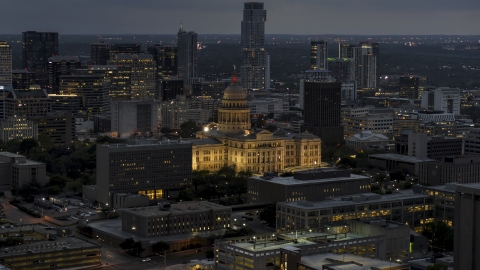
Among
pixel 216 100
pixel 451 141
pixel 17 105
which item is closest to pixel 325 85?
pixel 451 141

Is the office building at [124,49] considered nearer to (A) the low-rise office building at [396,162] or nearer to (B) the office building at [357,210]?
(A) the low-rise office building at [396,162]

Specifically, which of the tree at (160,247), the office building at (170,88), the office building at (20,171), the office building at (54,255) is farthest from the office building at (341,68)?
the office building at (54,255)

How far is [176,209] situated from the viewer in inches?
2498

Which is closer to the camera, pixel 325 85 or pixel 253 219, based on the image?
pixel 253 219

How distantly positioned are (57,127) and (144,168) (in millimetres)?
33669

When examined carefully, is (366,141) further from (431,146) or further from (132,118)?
(132,118)

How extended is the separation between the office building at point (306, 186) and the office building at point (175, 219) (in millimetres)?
6214

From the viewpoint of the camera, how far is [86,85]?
13800cm

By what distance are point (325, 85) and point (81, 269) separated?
61179 millimetres

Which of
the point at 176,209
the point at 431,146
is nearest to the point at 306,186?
the point at 176,209

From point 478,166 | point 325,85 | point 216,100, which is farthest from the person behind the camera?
point 216,100

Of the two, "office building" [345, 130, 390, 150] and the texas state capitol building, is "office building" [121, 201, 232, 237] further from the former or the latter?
"office building" [345, 130, 390, 150]

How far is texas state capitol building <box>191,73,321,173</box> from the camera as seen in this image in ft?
289

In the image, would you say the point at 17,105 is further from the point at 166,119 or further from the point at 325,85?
the point at 325,85
